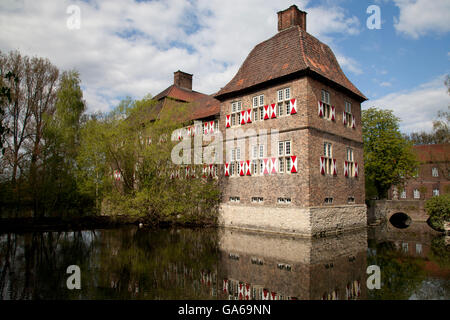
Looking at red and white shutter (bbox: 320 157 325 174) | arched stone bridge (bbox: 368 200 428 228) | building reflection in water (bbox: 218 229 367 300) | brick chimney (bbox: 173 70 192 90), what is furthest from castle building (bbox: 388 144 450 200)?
building reflection in water (bbox: 218 229 367 300)

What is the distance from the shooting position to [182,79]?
29.1 meters

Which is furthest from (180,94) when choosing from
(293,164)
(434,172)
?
(434,172)

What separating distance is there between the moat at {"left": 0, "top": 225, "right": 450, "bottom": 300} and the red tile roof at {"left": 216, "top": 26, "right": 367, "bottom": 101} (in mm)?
8129

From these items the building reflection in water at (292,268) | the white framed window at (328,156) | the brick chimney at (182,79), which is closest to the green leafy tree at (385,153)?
the white framed window at (328,156)

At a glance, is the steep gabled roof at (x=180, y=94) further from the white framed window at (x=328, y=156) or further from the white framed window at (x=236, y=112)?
the white framed window at (x=328, y=156)

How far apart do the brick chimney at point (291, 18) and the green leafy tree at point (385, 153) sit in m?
12.4

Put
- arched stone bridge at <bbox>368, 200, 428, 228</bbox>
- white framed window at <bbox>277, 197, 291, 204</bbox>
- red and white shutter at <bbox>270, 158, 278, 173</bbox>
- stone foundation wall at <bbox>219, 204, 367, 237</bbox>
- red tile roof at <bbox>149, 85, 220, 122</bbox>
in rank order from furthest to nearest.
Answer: arched stone bridge at <bbox>368, 200, 428, 228</bbox> → red tile roof at <bbox>149, 85, 220, 122</bbox> → red and white shutter at <bbox>270, 158, 278, 173</bbox> → white framed window at <bbox>277, 197, 291, 204</bbox> → stone foundation wall at <bbox>219, 204, 367, 237</bbox>

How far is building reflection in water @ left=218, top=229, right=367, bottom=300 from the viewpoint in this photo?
6375 mm

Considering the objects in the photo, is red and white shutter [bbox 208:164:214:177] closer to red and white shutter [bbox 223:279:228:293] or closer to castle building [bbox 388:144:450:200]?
red and white shutter [bbox 223:279:228:293]

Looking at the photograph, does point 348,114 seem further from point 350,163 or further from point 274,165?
point 274,165

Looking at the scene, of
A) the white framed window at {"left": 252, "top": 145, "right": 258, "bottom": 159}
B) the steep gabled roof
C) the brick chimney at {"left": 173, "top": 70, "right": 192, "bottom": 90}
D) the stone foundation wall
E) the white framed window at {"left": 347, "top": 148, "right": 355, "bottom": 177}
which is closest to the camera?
the stone foundation wall
